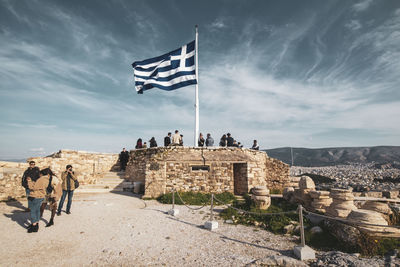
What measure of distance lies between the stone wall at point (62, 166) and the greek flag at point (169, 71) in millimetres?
7525

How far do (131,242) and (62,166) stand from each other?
11653 mm

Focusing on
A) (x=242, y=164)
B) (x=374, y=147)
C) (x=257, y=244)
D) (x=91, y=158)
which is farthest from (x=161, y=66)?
(x=374, y=147)

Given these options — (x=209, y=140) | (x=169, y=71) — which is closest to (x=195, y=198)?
(x=209, y=140)

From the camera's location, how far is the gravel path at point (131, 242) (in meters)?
4.64

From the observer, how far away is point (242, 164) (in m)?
12.7

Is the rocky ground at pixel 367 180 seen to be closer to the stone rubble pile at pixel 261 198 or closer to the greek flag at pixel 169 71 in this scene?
the stone rubble pile at pixel 261 198

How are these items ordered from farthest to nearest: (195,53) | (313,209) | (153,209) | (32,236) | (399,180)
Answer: (399,180)
(195,53)
(153,209)
(313,209)
(32,236)

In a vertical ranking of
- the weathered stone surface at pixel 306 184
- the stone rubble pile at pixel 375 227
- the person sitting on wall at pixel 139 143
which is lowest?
the stone rubble pile at pixel 375 227

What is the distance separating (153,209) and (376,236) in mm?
8197

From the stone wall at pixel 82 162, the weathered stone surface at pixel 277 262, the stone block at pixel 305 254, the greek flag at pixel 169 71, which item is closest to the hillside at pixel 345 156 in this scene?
the stone wall at pixel 82 162

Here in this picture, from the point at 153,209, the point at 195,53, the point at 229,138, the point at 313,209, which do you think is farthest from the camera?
the point at 229,138

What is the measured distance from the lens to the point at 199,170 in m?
12.2

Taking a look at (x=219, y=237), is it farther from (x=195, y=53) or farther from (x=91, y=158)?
(x=91, y=158)

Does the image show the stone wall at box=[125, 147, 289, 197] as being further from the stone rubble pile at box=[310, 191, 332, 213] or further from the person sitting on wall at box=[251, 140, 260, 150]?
the stone rubble pile at box=[310, 191, 332, 213]
